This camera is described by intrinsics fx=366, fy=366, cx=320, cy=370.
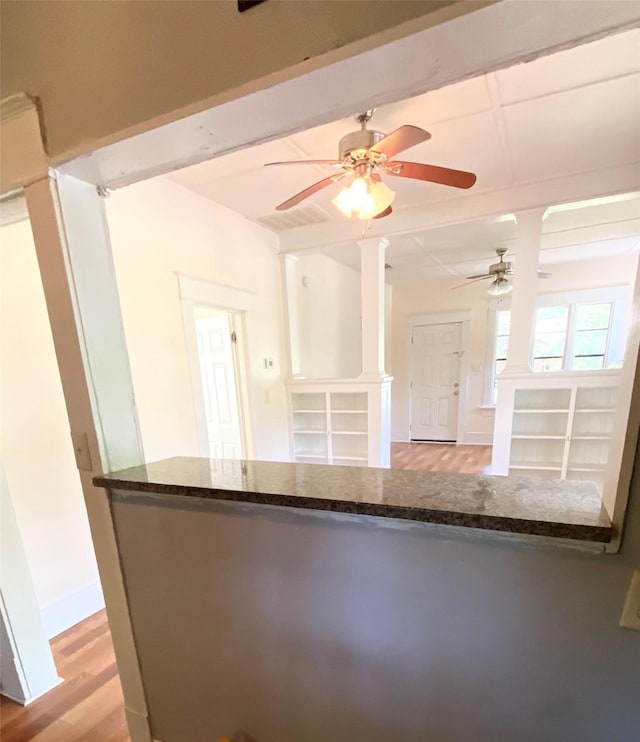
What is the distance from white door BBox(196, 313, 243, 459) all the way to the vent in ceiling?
924 mm

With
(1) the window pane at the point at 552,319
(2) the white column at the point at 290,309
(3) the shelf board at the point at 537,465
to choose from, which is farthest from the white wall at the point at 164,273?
(1) the window pane at the point at 552,319

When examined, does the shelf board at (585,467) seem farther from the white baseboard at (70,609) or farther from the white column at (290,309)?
the white baseboard at (70,609)

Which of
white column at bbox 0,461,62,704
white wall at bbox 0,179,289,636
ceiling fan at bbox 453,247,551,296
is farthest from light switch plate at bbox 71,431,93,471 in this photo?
ceiling fan at bbox 453,247,551,296

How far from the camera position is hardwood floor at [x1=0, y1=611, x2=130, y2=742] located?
1433 millimetres

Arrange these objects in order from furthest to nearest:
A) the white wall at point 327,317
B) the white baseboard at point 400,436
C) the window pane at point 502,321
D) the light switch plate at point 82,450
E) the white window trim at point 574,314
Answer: the white baseboard at point 400,436
the window pane at point 502,321
the white window trim at point 574,314
the white wall at point 327,317
the light switch plate at point 82,450

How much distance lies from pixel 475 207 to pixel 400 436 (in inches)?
157

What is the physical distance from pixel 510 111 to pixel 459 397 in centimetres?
438

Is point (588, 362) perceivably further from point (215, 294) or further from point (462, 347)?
point (215, 294)

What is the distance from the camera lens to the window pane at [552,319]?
5.09 m

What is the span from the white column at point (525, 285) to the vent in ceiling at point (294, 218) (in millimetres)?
1579

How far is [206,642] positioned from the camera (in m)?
1.12

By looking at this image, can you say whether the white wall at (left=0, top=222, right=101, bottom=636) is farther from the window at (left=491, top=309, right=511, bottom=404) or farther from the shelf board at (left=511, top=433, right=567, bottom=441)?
the window at (left=491, top=309, right=511, bottom=404)

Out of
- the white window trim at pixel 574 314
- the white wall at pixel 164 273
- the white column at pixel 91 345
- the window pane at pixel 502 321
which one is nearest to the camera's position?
the white column at pixel 91 345

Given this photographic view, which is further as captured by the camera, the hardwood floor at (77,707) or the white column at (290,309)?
the white column at (290,309)
